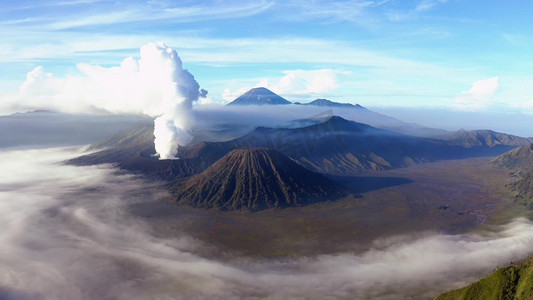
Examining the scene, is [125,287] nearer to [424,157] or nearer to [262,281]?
[262,281]

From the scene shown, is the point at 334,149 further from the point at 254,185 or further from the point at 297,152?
the point at 254,185

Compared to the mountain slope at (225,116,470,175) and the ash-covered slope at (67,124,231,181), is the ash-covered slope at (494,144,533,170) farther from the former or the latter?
Result: the ash-covered slope at (67,124,231,181)

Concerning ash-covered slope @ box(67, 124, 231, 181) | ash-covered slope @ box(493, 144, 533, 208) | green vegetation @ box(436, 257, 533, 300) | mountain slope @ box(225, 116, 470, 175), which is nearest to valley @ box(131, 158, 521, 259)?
ash-covered slope @ box(493, 144, 533, 208)

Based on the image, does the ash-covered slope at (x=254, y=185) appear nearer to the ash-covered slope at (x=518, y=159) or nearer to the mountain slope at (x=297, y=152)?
the mountain slope at (x=297, y=152)

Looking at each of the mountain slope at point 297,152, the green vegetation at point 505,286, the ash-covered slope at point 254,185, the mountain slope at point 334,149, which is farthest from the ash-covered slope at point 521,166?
the green vegetation at point 505,286

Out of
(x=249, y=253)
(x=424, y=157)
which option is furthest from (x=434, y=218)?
(x=424, y=157)
